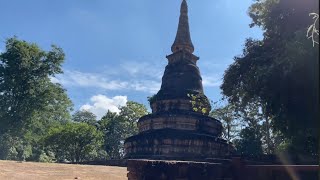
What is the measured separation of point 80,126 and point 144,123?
934cm

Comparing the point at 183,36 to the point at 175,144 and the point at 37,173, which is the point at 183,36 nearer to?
the point at 175,144

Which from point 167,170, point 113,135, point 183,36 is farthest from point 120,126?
point 167,170

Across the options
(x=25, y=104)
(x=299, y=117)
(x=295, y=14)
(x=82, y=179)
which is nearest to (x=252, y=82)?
(x=299, y=117)

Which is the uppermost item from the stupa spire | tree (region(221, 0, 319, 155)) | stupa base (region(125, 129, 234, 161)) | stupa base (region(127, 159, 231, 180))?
the stupa spire

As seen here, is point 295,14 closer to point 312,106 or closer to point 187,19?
point 312,106

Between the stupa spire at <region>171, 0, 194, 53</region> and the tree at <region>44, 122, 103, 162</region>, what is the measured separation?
14602mm

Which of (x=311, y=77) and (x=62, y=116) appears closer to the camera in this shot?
(x=311, y=77)

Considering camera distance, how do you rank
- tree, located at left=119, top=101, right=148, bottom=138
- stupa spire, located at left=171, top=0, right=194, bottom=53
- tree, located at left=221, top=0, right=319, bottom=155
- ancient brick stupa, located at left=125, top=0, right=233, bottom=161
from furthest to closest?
tree, located at left=119, top=101, right=148, bottom=138
stupa spire, located at left=171, top=0, right=194, bottom=53
ancient brick stupa, located at left=125, top=0, right=233, bottom=161
tree, located at left=221, top=0, right=319, bottom=155

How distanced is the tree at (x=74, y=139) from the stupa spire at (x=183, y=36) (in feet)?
47.9

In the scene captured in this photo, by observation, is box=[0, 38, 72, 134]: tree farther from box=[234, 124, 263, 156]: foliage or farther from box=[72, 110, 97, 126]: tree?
box=[72, 110, 97, 126]: tree

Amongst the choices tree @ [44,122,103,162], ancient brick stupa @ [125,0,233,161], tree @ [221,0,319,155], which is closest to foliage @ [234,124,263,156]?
ancient brick stupa @ [125,0,233,161]

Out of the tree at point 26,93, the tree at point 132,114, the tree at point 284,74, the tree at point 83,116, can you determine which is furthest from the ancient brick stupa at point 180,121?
the tree at point 83,116

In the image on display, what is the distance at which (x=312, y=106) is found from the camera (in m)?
14.7

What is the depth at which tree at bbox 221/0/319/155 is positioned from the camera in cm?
1478
